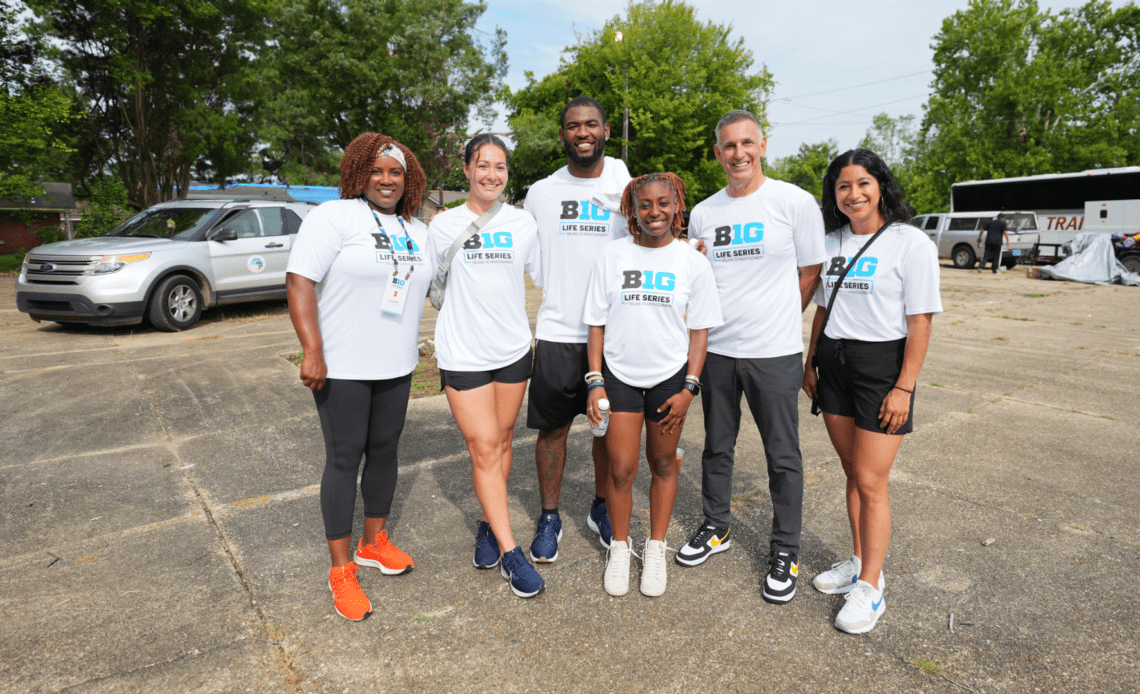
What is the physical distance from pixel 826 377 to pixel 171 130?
75.5ft

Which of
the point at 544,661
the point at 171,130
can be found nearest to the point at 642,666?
the point at 544,661

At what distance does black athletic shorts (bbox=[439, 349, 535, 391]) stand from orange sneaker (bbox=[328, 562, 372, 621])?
878mm

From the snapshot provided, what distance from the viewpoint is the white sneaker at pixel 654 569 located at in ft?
9.46

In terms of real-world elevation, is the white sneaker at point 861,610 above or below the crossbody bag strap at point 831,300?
below

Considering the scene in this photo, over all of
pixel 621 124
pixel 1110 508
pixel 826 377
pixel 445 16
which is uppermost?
pixel 445 16

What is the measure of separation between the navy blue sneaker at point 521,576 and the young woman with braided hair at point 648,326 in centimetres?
32

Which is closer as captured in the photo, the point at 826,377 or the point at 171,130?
the point at 826,377

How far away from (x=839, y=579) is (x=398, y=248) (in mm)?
2383

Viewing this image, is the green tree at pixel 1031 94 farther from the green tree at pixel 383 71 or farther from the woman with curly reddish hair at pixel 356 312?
the woman with curly reddish hair at pixel 356 312

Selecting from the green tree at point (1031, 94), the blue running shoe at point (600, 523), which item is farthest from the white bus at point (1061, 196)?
the blue running shoe at point (600, 523)

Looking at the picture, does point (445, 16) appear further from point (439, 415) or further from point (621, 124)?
point (439, 415)

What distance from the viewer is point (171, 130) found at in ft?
66.7

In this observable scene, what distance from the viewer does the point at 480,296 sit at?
2865 millimetres

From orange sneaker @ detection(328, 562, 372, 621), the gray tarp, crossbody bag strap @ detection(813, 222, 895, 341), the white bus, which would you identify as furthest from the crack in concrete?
the white bus
